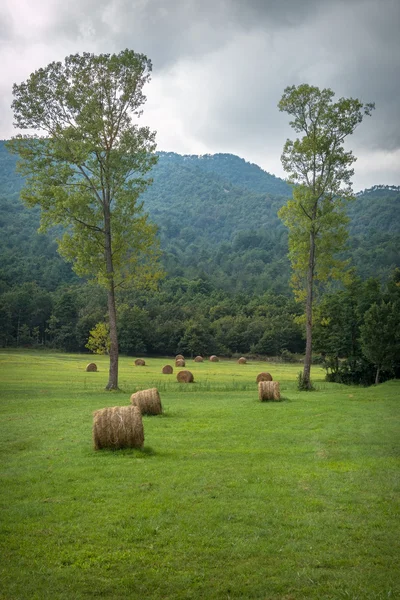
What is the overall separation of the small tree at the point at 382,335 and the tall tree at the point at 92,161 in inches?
718

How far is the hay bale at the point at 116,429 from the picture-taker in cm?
1180

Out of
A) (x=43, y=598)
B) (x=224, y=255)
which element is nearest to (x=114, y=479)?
(x=43, y=598)

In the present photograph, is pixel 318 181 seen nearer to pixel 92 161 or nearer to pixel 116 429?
pixel 92 161

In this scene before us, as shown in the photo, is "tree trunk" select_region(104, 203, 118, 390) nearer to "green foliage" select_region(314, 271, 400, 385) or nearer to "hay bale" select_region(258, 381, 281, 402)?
"hay bale" select_region(258, 381, 281, 402)

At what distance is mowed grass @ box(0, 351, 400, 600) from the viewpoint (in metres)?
5.76

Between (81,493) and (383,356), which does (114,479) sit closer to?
(81,493)

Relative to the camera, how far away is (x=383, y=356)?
3878 centimetres

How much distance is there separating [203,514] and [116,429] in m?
4.47

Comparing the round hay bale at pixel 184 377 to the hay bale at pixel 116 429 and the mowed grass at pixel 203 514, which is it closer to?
the mowed grass at pixel 203 514

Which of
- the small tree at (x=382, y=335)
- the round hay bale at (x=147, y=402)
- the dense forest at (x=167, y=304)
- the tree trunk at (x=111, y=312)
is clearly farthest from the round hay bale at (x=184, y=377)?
the round hay bale at (x=147, y=402)

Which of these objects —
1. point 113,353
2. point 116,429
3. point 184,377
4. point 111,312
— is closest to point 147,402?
point 116,429

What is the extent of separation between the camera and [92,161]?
28266 millimetres

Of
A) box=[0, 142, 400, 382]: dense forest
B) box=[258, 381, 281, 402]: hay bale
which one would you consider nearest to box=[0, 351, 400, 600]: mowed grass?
box=[258, 381, 281, 402]: hay bale

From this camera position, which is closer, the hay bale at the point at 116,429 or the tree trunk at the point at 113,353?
the hay bale at the point at 116,429
